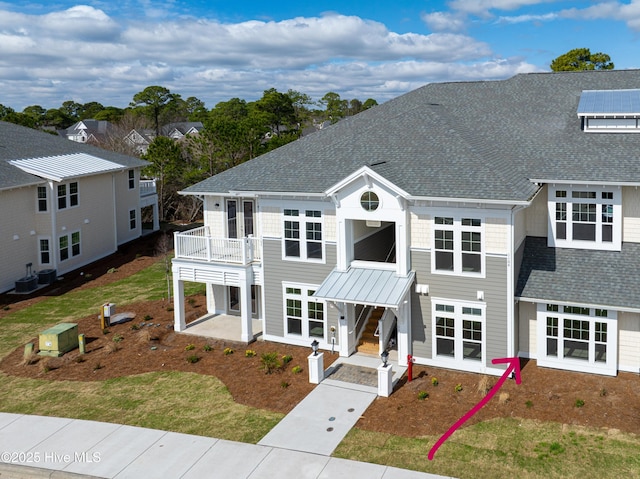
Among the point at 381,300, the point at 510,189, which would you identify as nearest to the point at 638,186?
the point at 510,189

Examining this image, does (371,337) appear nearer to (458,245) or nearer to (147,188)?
(458,245)

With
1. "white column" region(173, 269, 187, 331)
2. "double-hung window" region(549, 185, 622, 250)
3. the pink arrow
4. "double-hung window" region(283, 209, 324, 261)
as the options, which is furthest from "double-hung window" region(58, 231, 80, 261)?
"double-hung window" region(549, 185, 622, 250)

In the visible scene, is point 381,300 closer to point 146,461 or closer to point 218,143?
point 146,461

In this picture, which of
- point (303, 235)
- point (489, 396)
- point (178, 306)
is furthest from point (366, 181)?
point (178, 306)

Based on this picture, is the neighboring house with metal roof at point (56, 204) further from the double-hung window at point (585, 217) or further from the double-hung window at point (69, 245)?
the double-hung window at point (585, 217)

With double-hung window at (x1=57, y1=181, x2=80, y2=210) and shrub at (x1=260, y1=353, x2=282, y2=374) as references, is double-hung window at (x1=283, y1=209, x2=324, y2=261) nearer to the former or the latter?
shrub at (x1=260, y1=353, x2=282, y2=374)

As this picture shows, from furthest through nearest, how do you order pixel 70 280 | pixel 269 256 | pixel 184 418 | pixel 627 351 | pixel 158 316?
1. pixel 70 280
2. pixel 158 316
3. pixel 269 256
4. pixel 627 351
5. pixel 184 418

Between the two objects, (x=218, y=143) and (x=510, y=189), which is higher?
(x=218, y=143)

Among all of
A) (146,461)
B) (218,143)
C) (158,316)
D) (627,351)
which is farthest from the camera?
(218,143)
